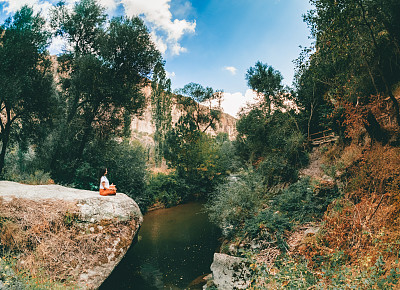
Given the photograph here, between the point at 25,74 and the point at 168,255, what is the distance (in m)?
11.5

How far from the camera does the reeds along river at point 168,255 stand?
25.9ft

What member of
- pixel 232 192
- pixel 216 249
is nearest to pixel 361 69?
pixel 232 192

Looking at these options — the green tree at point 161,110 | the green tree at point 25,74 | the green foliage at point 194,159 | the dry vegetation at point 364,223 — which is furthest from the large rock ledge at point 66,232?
the green tree at point 161,110

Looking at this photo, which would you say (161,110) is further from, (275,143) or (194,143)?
(275,143)

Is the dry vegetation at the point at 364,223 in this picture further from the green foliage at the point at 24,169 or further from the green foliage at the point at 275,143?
the green foliage at the point at 24,169

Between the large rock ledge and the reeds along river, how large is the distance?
3.10 ft

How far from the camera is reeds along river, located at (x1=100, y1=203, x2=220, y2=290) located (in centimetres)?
789

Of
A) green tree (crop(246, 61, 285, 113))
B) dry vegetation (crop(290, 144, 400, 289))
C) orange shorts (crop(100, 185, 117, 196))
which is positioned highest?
green tree (crop(246, 61, 285, 113))

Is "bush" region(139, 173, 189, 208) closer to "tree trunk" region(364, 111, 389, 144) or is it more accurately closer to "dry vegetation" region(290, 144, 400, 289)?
"dry vegetation" region(290, 144, 400, 289)

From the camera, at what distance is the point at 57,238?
598cm

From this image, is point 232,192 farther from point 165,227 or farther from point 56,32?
point 56,32

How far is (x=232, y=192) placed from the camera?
9969 millimetres

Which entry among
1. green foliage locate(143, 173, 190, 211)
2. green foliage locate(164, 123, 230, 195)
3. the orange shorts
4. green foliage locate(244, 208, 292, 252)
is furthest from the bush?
green foliage locate(244, 208, 292, 252)

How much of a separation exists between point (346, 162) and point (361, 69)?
4.02m
